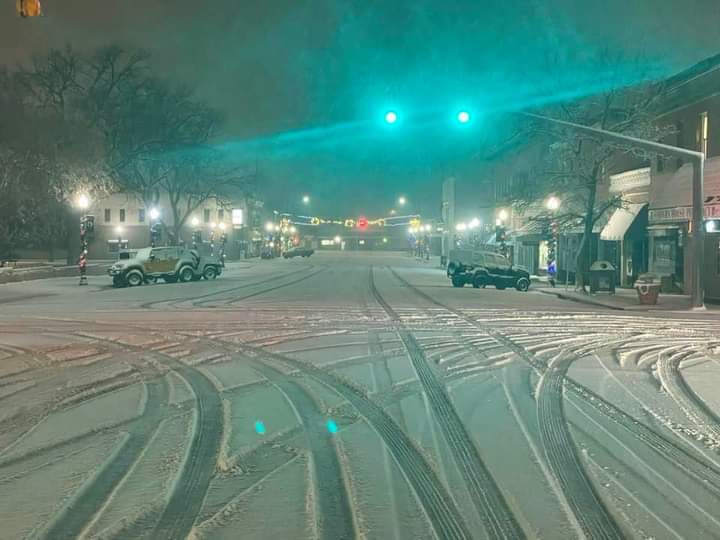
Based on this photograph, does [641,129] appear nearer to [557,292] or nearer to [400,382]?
[557,292]

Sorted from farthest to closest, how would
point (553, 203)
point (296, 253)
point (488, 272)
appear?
1. point (296, 253)
2. point (553, 203)
3. point (488, 272)

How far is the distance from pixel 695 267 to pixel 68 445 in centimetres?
2207

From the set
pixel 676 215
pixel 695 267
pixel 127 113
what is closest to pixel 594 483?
pixel 695 267

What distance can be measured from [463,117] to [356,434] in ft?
51.1

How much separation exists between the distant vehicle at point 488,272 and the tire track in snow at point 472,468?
2760cm

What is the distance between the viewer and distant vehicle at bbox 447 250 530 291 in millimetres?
39375

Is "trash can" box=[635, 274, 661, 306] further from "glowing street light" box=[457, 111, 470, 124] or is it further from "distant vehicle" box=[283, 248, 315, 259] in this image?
"distant vehicle" box=[283, 248, 315, 259]

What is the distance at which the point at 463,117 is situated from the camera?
22406 millimetres

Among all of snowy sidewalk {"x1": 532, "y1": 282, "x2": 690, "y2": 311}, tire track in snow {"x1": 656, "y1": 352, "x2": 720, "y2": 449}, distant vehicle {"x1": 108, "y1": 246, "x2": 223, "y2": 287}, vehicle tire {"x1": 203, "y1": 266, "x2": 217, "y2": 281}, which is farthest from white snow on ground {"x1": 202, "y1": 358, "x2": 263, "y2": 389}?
vehicle tire {"x1": 203, "y1": 266, "x2": 217, "y2": 281}

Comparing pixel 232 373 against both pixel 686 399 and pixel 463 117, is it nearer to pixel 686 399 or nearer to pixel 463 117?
pixel 686 399

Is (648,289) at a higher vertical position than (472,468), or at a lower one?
higher

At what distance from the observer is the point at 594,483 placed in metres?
6.71

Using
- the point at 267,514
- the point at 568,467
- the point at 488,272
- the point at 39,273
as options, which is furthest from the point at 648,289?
the point at 39,273

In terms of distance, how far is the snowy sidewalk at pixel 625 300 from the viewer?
27.0 meters
